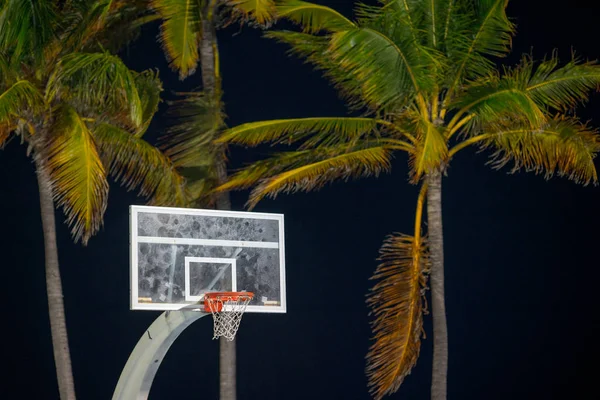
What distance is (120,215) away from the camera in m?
14.2

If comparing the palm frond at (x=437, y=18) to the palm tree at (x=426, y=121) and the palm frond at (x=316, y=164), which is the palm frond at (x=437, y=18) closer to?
the palm tree at (x=426, y=121)

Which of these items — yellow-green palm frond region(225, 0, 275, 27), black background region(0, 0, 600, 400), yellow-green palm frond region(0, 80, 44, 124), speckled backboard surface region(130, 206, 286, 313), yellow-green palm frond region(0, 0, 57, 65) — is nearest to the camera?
speckled backboard surface region(130, 206, 286, 313)

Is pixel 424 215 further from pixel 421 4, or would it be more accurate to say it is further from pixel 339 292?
pixel 421 4

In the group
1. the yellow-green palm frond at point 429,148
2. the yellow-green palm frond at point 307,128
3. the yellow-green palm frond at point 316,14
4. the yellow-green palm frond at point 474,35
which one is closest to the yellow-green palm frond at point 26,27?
the yellow-green palm frond at point 307,128

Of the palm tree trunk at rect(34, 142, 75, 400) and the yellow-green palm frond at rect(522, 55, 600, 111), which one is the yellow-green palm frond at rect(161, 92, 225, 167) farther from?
the yellow-green palm frond at rect(522, 55, 600, 111)

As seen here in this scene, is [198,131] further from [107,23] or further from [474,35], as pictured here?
[474,35]

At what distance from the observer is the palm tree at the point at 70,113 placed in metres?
10.3

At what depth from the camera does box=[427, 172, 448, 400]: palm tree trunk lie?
11.9 metres

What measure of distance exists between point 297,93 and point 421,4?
4150mm

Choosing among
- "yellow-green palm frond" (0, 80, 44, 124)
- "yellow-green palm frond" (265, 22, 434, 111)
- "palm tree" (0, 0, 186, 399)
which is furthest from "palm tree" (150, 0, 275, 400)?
"yellow-green palm frond" (0, 80, 44, 124)

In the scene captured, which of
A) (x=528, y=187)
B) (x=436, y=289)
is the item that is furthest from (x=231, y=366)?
(x=528, y=187)

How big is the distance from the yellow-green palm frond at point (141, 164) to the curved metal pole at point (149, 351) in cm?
230

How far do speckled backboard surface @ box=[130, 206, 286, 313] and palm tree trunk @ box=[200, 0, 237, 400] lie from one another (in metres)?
2.42

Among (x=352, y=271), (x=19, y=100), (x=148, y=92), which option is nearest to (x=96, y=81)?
(x=19, y=100)
